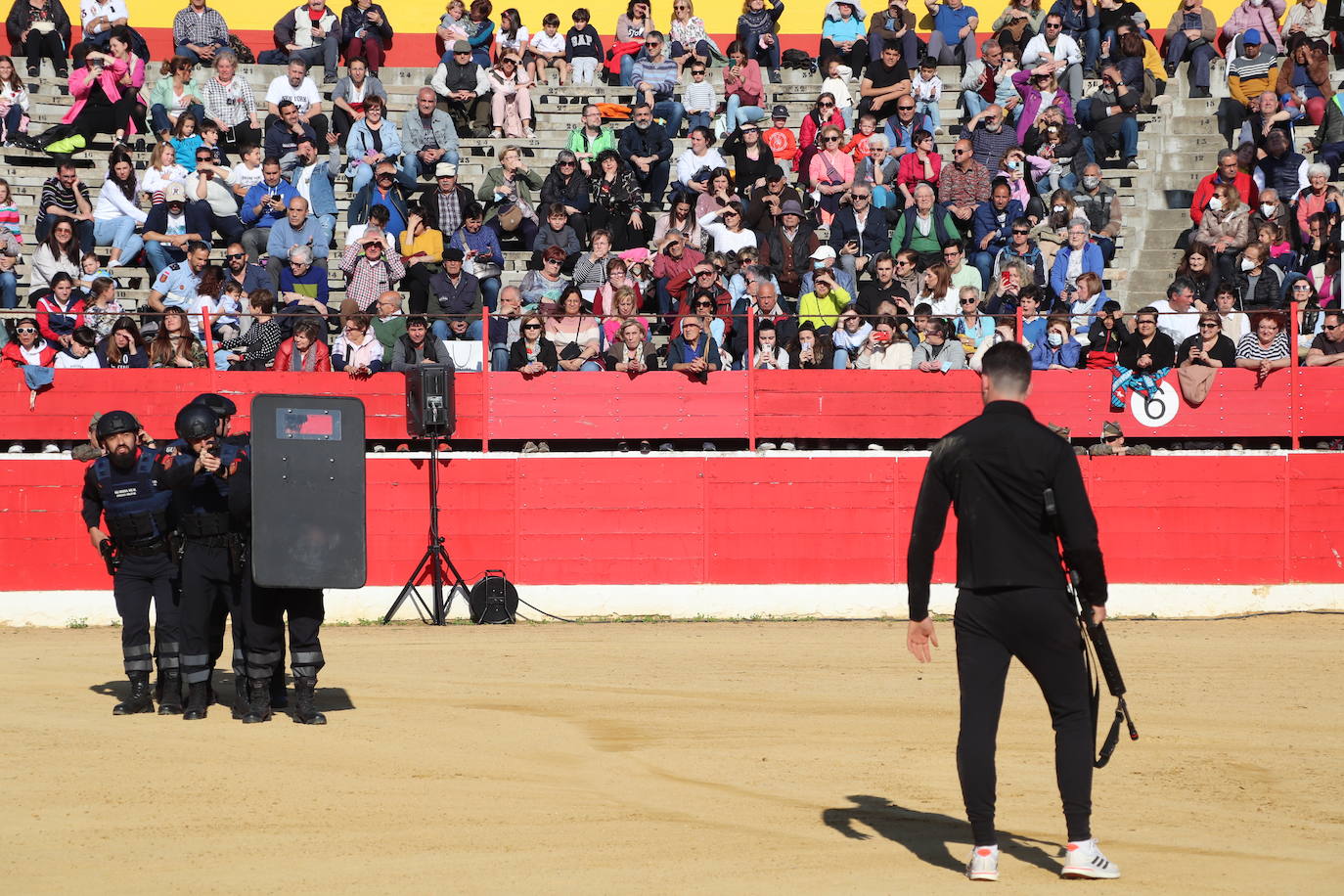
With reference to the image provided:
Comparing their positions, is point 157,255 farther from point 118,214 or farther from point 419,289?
point 419,289

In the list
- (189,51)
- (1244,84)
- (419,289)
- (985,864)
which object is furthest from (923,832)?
(189,51)

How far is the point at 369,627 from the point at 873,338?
5.74 m

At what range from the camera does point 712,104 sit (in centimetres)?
2180

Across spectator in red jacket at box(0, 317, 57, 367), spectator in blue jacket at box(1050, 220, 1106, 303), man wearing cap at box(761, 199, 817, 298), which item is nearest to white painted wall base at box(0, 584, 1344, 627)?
spectator in blue jacket at box(1050, 220, 1106, 303)

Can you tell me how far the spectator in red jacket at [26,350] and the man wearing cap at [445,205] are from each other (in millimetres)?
4618

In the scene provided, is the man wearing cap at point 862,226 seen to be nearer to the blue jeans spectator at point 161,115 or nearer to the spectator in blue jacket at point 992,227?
the spectator in blue jacket at point 992,227

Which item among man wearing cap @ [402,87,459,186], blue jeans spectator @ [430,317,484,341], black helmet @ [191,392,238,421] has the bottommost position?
black helmet @ [191,392,238,421]

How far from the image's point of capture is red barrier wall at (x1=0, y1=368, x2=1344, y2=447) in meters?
16.6

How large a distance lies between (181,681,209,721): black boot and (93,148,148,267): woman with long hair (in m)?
9.85

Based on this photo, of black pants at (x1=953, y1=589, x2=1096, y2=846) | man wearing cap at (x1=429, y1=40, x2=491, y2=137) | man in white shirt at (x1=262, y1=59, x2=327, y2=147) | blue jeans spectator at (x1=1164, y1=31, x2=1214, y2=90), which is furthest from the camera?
blue jeans spectator at (x1=1164, y1=31, x2=1214, y2=90)

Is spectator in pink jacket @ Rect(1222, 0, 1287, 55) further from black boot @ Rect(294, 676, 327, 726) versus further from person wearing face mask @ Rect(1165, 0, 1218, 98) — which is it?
black boot @ Rect(294, 676, 327, 726)

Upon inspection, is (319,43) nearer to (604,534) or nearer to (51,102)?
(51,102)

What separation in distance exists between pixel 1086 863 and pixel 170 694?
6318mm

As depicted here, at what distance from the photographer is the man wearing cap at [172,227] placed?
19062 mm
